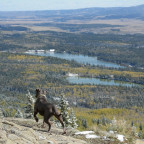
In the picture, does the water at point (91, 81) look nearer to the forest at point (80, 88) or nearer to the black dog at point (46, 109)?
the forest at point (80, 88)

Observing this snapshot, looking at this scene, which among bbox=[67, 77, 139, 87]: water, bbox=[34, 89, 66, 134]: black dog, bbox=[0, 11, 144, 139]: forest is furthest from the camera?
bbox=[67, 77, 139, 87]: water

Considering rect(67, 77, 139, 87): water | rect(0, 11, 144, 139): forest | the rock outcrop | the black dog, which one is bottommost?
rect(67, 77, 139, 87): water

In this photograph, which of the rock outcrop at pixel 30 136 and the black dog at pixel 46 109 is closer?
the rock outcrop at pixel 30 136

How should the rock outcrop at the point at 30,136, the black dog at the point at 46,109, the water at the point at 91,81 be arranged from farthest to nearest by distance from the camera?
the water at the point at 91,81
the black dog at the point at 46,109
the rock outcrop at the point at 30,136

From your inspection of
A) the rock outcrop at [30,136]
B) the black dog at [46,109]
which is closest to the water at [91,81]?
the rock outcrop at [30,136]

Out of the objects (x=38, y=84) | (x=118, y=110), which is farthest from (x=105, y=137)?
(x=38, y=84)

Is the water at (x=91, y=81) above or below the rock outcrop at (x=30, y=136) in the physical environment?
below

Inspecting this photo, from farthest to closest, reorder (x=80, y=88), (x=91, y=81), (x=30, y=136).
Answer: (x=91, y=81), (x=80, y=88), (x=30, y=136)

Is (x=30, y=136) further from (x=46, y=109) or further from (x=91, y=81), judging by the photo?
(x=91, y=81)

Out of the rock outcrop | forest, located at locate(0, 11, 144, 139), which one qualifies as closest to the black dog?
the rock outcrop

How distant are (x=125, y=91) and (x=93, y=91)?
12.4 metres

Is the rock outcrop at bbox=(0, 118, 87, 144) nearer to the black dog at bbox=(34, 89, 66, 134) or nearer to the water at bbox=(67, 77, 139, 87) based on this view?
the black dog at bbox=(34, 89, 66, 134)

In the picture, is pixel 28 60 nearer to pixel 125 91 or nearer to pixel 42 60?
pixel 42 60

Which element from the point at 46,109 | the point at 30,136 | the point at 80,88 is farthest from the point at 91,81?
the point at 30,136
